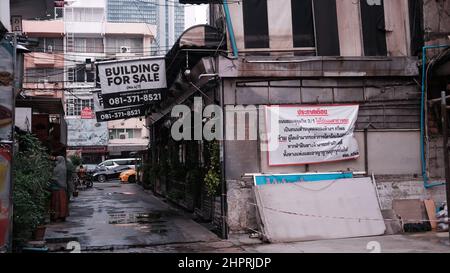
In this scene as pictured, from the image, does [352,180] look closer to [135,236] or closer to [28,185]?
[135,236]

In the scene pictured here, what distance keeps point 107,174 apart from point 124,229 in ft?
101

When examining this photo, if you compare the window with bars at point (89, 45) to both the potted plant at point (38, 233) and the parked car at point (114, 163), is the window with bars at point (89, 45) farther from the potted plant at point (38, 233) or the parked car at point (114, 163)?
the potted plant at point (38, 233)

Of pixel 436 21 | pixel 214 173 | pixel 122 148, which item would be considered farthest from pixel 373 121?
pixel 122 148

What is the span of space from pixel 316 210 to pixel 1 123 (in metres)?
6.54

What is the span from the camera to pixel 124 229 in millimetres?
12375

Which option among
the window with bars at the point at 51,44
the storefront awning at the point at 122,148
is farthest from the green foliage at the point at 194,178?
the window with bars at the point at 51,44

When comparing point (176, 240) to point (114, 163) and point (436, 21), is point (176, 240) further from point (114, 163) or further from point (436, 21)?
point (114, 163)

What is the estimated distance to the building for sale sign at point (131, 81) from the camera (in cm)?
1288

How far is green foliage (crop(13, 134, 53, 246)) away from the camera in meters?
8.48

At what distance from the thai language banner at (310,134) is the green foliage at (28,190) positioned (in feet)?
16.5

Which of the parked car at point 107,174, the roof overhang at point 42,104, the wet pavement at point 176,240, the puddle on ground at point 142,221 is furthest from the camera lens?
the parked car at point 107,174

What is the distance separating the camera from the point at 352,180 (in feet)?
36.6

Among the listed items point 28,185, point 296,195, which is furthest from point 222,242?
point 28,185
